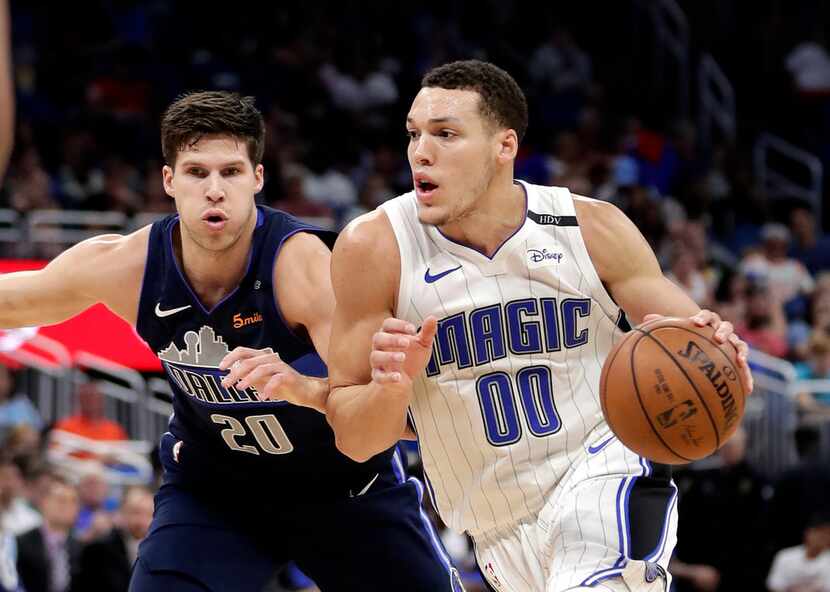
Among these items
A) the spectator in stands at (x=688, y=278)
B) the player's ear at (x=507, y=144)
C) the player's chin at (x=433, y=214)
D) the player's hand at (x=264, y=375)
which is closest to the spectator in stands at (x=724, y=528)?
the spectator in stands at (x=688, y=278)

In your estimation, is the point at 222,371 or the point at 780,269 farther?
the point at 780,269

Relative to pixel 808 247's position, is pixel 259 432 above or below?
below

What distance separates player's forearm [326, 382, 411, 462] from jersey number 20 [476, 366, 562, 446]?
0.32 m

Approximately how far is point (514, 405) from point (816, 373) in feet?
23.8

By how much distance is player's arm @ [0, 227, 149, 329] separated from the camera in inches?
210

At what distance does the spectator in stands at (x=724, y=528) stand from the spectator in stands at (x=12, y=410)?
15.9ft

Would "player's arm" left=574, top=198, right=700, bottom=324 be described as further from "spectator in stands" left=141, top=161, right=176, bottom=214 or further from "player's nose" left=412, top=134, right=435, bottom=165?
"spectator in stands" left=141, top=161, right=176, bottom=214

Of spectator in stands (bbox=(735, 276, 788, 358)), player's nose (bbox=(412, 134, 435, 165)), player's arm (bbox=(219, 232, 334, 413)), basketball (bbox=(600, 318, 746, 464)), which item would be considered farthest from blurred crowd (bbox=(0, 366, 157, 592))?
basketball (bbox=(600, 318, 746, 464))

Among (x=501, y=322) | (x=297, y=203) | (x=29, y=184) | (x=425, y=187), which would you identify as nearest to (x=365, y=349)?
(x=501, y=322)

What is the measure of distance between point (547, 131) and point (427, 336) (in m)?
12.2

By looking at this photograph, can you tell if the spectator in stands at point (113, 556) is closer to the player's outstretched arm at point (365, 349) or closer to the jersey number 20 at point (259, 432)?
the jersey number 20 at point (259, 432)

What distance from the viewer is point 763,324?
41.8ft

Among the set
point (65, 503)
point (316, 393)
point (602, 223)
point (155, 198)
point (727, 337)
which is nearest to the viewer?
point (727, 337)

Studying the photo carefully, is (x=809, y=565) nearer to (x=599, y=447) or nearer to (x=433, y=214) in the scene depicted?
(x=599, y=447)
